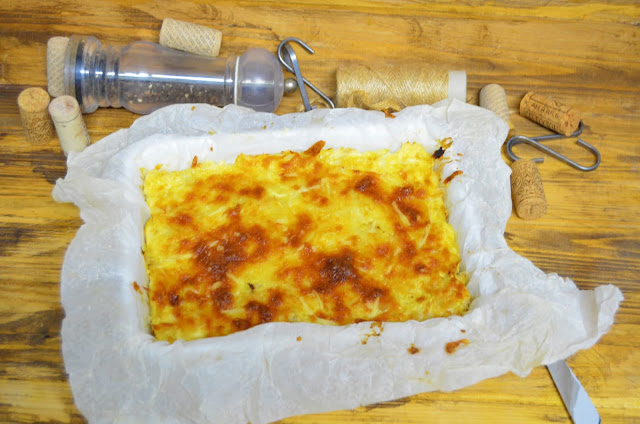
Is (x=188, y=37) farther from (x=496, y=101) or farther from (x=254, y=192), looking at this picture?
(x=496, y=101)

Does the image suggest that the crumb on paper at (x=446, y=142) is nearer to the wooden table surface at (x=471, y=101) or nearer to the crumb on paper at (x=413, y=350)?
the wooden table surface at (x=471, y=101)

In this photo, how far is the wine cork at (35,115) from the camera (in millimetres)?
1859

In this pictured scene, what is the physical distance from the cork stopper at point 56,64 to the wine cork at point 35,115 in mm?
124

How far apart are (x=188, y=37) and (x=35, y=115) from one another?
1.92ft

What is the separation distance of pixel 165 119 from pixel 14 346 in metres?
0.77

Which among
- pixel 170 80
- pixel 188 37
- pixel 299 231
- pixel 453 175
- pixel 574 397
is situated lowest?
pixel 574 397

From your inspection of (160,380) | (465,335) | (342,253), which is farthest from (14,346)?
(465,335)

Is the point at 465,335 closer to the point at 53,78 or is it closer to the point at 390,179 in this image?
the point at 390,179

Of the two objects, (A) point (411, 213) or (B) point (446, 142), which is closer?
(A) point (411, 213)

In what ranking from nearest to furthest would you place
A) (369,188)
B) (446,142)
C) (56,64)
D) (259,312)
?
(259,312)
(369,188)
(446,142)
(56,64)

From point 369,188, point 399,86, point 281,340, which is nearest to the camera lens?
point 281,340

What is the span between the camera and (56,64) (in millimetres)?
1987

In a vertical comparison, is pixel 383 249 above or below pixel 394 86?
below

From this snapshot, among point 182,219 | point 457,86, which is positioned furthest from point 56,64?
point 457,86
